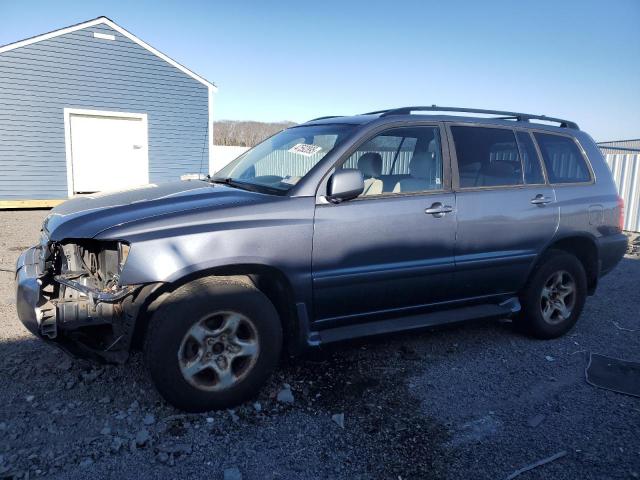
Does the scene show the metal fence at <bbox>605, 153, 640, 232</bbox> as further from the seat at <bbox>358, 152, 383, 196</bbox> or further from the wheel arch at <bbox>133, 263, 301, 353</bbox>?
the wheel arch at <bbox>133, 263, 301, 353</bbox>

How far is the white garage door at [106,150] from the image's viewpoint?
12.6m

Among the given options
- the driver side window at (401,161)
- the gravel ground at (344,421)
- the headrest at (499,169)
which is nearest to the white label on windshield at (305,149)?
A: the driver side window at (401,161)

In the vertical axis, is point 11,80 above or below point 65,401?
above

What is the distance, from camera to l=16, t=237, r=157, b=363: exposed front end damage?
265 centimetres

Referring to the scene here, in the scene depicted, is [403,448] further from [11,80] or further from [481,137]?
[11,80]

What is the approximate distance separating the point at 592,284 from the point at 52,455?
4.57 metres

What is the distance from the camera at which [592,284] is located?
4.53 m

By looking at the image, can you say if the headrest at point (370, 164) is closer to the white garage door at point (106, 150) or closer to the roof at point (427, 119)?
the roof at point (427, 119)

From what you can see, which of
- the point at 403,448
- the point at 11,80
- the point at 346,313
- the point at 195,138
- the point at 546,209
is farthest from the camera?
the point at 195,138

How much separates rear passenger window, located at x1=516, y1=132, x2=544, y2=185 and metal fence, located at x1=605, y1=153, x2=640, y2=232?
799cm

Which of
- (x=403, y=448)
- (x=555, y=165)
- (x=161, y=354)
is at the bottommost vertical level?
(x=403, y=448)

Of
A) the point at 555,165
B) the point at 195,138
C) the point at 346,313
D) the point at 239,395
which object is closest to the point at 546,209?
the point at 555,165

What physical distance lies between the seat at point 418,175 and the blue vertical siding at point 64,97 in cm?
1137

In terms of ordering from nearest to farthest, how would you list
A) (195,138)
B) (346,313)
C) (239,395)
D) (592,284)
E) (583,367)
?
(239,395) < (346,313) < (583,367) < (592,284) < (195,138)
